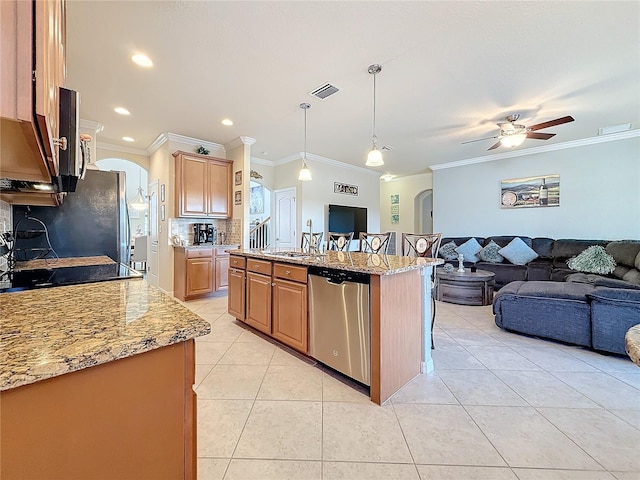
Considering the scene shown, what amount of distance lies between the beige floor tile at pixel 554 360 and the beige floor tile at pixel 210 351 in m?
2.84

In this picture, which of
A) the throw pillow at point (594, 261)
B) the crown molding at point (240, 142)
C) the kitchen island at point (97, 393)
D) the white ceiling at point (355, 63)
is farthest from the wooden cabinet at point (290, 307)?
the throw pillow at point (594, 261)

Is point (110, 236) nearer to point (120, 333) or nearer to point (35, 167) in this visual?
point (35, 167)

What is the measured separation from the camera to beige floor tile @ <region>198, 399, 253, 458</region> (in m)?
1.49

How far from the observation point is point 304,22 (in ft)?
7.11

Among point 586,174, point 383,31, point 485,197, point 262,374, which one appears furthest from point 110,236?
point 586,174

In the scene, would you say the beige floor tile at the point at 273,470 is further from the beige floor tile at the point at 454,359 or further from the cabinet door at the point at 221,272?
the cabinet door at the point at 221,272

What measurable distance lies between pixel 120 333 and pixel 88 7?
2610mm

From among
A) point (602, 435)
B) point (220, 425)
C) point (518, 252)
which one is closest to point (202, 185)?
point (220, 425)

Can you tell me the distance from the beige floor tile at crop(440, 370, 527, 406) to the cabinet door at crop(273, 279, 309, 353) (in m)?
1.19

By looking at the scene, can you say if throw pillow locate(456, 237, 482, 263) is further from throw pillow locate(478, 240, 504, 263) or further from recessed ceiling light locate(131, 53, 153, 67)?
recessed ceiling light locate(131, 53, 153, 67)

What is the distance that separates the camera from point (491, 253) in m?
5.53

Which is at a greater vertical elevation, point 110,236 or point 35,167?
point 35,167

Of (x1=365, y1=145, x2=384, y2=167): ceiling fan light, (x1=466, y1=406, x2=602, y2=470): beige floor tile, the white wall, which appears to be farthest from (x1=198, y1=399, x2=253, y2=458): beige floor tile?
the white wall

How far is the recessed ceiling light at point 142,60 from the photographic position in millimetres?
2588
